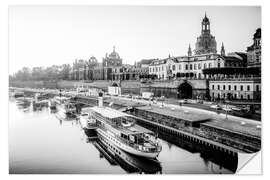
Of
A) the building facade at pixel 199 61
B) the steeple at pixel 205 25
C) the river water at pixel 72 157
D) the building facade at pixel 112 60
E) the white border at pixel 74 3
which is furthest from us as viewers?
the building facade at pixel 112 60

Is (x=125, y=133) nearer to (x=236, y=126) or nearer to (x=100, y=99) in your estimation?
(x=100, y=99)

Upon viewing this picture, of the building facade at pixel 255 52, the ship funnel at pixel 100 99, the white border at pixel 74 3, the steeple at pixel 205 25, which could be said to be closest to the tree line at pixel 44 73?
the white border at pixel 74 3

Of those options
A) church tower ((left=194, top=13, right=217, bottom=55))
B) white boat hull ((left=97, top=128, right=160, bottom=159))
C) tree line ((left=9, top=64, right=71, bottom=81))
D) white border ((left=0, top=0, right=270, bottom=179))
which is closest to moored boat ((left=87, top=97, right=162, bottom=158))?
white boat hull ((left=97, top=128, right=160, bottom=159))

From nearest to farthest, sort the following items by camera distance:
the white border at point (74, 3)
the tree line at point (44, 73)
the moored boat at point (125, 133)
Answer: the white border at point (74, 3), the moored boat at point (125, 133), the tree line at point (44, 73)

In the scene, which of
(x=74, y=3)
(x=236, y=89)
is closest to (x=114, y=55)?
(x=74, y=3)

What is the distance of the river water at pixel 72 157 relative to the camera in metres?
8.12

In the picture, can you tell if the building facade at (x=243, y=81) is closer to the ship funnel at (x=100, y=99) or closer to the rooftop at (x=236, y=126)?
the rooftop at (x=236, y=126)

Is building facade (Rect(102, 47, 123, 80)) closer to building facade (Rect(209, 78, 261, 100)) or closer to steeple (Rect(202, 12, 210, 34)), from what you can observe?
steeple (Rect(202, 12, 210, 34))

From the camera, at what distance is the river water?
8.12 m

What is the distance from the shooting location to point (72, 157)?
8.79 meters

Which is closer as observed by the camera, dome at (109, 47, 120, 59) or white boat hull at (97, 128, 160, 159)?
white boat hull at (97, 128, 160, 159)
